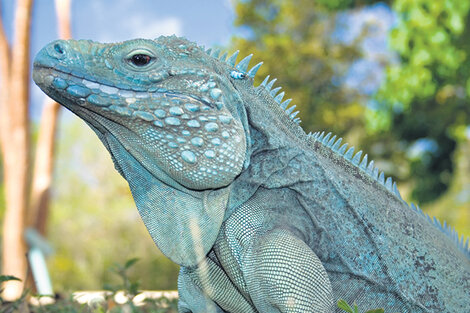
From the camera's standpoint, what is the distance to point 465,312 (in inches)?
104

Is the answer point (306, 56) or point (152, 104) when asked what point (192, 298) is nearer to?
point (152, 104)

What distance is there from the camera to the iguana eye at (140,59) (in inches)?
93.0

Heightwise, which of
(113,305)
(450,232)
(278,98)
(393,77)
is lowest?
→ (113,305)

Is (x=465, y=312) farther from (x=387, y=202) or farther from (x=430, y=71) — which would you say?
(x=430, y=71)

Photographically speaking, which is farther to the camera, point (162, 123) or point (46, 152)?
point (46, 152)

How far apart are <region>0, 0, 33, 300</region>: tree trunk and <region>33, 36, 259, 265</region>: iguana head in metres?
9.31

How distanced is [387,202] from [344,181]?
0.34 m

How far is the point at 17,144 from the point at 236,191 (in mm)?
9659

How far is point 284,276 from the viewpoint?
7.14 ft

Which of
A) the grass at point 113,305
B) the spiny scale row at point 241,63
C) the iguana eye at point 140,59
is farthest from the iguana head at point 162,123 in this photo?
the grass at point 113,305

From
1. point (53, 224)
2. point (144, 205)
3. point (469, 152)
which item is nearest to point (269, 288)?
point (144, 205)

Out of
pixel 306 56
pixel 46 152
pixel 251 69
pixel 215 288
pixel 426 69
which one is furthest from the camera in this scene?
pixel 306 56

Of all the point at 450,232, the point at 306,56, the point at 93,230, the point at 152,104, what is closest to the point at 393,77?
the point at 450,232

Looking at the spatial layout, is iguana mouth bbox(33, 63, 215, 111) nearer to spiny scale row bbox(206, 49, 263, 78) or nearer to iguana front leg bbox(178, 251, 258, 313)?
spiny scale row bbox(206, 49, 263, 78)
